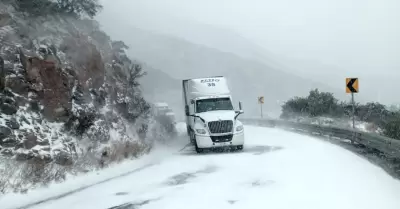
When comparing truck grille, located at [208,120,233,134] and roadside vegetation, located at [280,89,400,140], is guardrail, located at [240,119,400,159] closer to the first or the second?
roadside vegetation, located at [280,89,400,140]

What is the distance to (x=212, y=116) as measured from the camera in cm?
1662

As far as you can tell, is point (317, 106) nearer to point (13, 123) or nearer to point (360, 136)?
point (360, 136)

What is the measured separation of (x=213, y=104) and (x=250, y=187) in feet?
30.9

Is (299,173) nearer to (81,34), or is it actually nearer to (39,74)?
(39,74)

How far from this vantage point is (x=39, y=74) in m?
12.4

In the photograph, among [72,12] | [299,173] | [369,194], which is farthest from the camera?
[72,12]

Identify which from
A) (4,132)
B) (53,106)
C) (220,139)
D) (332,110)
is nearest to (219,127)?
(220,139)

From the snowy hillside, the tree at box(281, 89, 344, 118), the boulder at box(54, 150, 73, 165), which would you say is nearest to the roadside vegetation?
the tree at box(281, 89, 344, 118)

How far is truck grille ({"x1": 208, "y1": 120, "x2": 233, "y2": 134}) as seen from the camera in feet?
53.0

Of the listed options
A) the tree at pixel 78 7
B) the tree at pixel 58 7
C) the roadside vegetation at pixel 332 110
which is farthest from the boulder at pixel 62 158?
the roadside vegetation at pixel 332 110

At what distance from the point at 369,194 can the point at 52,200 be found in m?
7.06

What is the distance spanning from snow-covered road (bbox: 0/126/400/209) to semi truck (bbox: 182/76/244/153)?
109 inches

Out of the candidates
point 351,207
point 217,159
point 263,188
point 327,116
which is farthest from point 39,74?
point 327,116

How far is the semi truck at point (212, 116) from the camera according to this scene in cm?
1612
